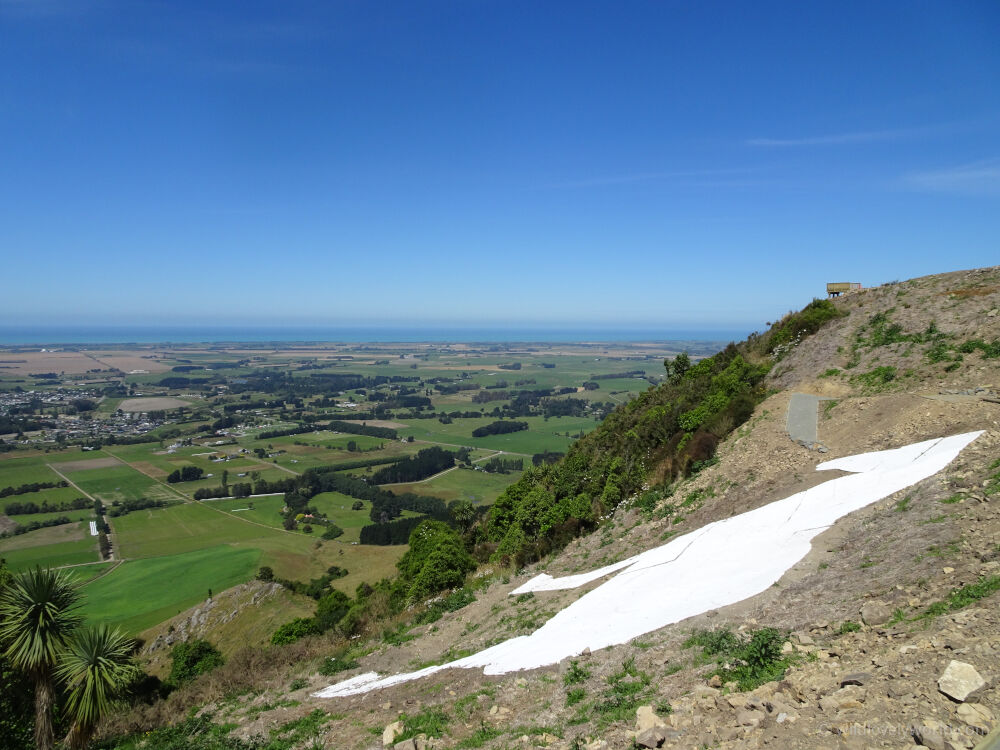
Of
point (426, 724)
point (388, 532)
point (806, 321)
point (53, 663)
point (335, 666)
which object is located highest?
point (806, 321)

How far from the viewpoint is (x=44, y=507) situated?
220ft

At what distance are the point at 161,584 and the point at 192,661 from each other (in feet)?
92.4

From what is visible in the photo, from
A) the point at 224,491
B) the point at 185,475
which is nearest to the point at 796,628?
the point at 224,491

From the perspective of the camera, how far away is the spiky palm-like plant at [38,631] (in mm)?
11016

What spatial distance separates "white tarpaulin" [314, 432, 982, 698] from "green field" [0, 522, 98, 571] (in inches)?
2196

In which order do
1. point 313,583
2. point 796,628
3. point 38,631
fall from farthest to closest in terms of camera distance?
point 313,583 → point 38,631 → point 796,628

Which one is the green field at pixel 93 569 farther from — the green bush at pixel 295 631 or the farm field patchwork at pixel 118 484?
the green bush at pixel 295 631

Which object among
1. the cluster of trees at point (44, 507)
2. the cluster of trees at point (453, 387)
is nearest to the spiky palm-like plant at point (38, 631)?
the cluster of trees at point (44, 507)

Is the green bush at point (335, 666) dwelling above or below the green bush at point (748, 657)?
below

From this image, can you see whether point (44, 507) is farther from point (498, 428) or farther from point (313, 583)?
point (498, 428)

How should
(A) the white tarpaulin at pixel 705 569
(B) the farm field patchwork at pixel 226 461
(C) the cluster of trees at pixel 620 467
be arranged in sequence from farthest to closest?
1. (B) the farm field patchwork at pixel 226 461
2. (C) the cluster of trees at pixel 620 467
3. (A) the white tarpaulin at pixel 705 569

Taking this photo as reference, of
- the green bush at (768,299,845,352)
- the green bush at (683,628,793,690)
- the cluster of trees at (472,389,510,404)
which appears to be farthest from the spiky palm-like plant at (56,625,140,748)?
the cluster of trees at (472,389,510,404)

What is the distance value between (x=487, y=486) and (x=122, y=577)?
150 feet

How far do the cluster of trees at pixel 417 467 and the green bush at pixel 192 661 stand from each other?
58.0 m
